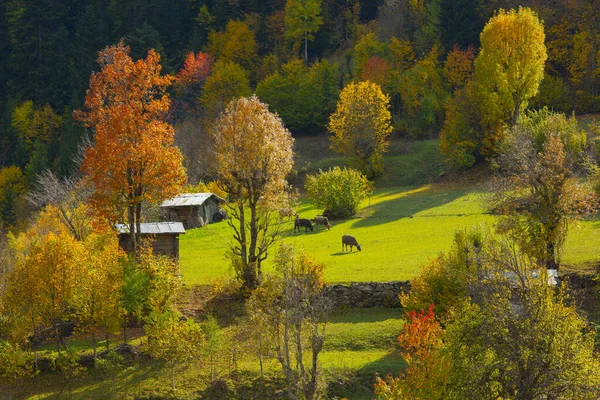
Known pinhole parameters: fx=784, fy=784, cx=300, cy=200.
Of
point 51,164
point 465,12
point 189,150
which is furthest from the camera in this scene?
point 51,164

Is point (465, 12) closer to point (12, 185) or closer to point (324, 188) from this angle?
point (324, 188)

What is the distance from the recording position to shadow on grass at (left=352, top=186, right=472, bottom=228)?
52594 mm

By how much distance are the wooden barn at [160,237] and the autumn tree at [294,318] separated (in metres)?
7.17

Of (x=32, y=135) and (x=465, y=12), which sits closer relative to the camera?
(x=465, y=12)

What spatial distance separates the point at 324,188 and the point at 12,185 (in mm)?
58181

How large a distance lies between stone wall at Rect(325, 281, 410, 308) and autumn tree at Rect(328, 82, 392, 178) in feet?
117

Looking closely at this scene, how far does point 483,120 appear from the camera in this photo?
2506 inches

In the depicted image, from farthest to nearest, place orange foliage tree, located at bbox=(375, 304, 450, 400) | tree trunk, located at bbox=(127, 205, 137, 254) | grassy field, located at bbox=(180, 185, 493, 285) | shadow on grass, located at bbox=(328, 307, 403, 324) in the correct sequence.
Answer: grassy field, located at bbox=(180, 185, 493, 285) < tree trunk, located at bbox=(127, 205, 137, 254) < shadow on grass, located at bbox=(328, 307, 403, 324) < orange foliage tree, located at bbox=(375, 304, 450, 400)

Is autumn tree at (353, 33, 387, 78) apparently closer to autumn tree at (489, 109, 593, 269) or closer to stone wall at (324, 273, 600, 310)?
autumn tree at (489, 109, 593, 269)

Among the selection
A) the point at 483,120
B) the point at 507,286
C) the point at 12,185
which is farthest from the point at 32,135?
the point at 507,286

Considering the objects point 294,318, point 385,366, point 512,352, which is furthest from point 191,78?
point 512,352

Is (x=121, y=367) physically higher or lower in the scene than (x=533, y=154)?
lower

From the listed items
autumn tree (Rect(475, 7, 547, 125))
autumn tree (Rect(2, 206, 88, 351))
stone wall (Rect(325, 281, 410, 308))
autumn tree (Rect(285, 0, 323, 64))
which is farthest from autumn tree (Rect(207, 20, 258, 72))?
autumn tree (Rect(2, 206, 88, 351))

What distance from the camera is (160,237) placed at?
3725cm
